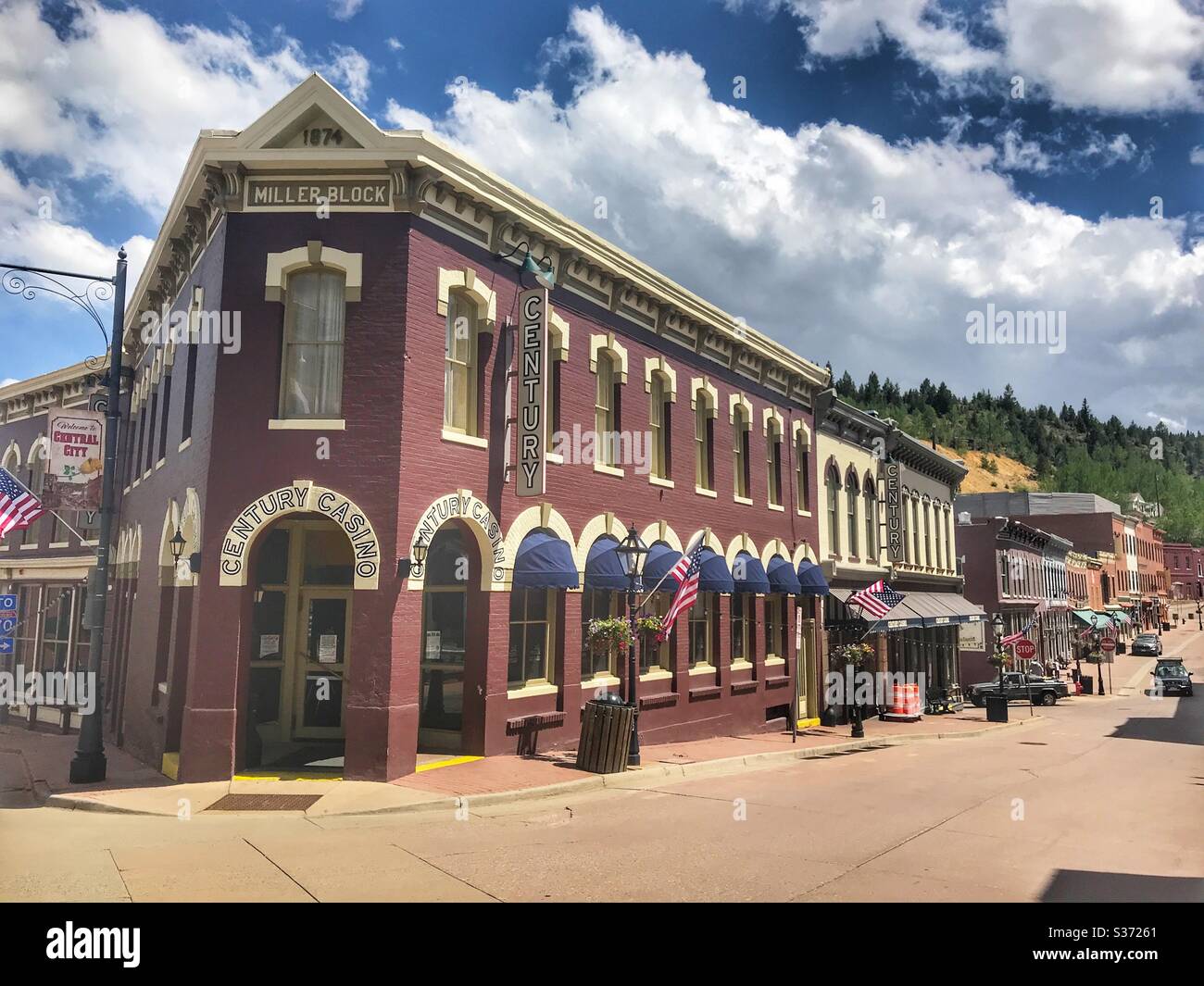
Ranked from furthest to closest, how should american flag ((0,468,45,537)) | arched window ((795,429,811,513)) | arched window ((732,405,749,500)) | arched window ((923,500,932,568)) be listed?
arched window ((923,500,932,568)) → arched window ((795,429,811,513)) → arched window ((732,405,749,500)) → american flag ((0,468,45,537))

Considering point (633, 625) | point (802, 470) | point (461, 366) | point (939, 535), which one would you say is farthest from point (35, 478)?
point (939, 535)

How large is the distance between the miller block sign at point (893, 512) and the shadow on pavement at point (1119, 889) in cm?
2228

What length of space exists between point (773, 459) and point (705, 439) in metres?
3.91

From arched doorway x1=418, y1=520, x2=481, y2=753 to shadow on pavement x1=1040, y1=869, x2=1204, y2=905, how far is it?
352 inches

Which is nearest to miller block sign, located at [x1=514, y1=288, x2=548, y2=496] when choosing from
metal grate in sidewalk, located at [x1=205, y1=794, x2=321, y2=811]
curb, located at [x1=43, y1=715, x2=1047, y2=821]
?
curb, located at [x1=43, y1=715, x2=1047, y2=821]

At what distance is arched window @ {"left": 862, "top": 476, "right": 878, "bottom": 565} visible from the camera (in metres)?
29.2

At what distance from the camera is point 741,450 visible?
22.4m

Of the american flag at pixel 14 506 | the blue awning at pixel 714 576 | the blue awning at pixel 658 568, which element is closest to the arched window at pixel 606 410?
the blue awning at pixel 658 568

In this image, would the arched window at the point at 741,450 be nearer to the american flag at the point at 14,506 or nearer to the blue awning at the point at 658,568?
the blue awning at the point at 658,568

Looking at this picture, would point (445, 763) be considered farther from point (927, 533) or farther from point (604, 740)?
point (927, 533)

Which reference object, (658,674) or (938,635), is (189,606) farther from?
(938,635)

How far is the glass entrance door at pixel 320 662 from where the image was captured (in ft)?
46.1

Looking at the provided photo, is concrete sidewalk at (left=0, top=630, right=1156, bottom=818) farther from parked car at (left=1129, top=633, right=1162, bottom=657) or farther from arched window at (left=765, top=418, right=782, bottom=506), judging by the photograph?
parked car at (left=1129, top=633, right=1162, bottom=657)
